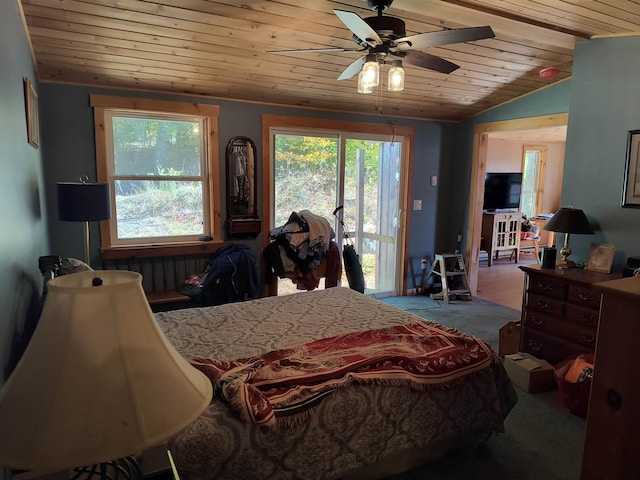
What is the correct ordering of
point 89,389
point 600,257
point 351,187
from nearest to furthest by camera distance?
point 89,389 → point 600,257 → point 351,187

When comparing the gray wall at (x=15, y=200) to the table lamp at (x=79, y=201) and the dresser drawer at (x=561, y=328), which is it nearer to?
the table lamp at (x=79, y=201)

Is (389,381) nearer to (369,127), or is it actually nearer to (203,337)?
(203,337)

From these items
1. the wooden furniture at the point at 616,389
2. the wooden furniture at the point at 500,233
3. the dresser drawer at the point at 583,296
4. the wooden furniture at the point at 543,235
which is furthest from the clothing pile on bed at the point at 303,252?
the wooden furniture at the point at 543,235

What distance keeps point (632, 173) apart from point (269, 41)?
290 cm

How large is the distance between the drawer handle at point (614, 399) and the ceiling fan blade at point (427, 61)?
1978 mm

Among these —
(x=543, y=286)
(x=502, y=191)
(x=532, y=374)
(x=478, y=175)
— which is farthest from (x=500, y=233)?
(x=532, y=374)

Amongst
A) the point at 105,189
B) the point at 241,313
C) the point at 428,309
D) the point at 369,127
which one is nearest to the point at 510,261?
the point at 428,309

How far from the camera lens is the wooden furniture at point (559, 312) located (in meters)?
3.09

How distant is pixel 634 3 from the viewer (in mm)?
2736

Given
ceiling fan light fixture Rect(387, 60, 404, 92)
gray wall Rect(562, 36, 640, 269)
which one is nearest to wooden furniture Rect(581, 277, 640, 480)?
ceiling fan light fixture Rect(387, 60, 404, 92)

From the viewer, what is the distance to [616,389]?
0.92 metres

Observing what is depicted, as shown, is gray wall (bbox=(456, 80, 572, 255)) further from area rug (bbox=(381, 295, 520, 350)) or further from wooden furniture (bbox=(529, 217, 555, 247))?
wooden furniture (bbox=(529, 217, 555, 247))

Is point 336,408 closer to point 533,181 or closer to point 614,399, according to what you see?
point 614,399

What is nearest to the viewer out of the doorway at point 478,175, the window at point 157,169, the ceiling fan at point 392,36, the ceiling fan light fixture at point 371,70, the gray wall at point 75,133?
the ceiling fan at point 392,36
